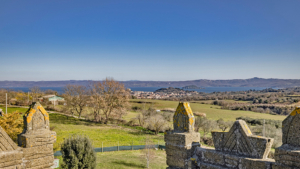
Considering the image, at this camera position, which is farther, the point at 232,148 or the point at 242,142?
the point at 232,148

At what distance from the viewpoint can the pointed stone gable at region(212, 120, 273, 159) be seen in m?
3.11

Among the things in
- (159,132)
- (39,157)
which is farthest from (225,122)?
(39,157)

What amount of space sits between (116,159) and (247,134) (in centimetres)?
1561

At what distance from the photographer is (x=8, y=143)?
3586 mm

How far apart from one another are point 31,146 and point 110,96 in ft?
108

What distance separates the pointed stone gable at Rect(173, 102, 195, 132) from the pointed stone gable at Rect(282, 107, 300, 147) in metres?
1.82

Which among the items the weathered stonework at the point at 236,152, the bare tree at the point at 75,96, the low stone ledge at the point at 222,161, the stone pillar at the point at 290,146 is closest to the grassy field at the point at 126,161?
the low stone ledge at the point at 222,161

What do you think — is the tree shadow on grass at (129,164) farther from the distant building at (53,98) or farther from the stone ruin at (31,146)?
the distant building at (53,98)

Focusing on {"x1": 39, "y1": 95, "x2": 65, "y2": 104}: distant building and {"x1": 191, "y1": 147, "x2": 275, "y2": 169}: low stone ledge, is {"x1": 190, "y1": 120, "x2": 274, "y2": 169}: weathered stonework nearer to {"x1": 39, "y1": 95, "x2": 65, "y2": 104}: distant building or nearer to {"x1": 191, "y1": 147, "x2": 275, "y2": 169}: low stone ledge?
{"x1": 191, "y1": 147, "x2": 275, "y2": 169}: low stone ledge

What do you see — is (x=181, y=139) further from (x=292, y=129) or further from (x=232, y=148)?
(x=292, y=129)

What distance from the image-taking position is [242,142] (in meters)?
3.38

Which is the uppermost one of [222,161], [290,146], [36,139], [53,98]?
[290,146]

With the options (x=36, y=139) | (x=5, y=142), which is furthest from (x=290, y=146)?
(x=5, y=142)

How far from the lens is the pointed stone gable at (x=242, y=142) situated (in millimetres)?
3111
